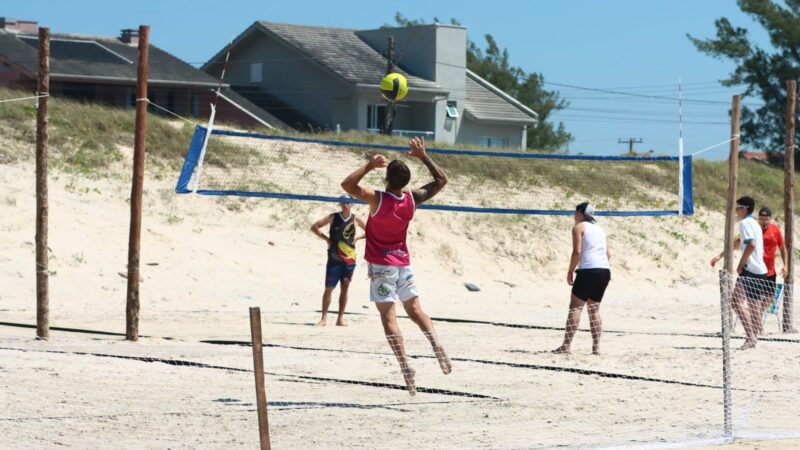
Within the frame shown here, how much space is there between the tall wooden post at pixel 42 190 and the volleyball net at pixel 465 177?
27.6ft

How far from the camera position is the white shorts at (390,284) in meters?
8.16

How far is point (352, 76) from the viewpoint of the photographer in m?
39.8

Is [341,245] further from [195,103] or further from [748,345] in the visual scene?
[195,103]

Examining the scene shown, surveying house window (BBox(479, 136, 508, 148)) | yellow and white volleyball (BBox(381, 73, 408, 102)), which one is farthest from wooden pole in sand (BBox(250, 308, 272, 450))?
house window (BBox(479, 136, 508, 148))

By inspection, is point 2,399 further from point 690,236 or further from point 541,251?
point 690,236

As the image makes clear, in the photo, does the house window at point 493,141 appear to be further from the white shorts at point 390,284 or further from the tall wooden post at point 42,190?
the white shorts at point 390,284

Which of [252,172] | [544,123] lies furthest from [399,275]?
[544,123]

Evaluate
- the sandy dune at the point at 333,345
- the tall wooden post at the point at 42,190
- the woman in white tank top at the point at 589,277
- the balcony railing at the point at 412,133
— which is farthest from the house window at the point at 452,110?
the woman in white tank top at the point at 589,277

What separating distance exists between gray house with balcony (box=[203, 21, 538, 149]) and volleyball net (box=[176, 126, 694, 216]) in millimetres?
15313

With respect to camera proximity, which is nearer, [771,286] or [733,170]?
[771,286]

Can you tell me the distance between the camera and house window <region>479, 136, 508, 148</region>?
46.0 meters

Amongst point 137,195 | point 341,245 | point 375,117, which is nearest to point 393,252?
point 137,195

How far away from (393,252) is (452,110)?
117 ft

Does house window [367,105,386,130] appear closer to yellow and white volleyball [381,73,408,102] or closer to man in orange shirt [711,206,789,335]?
yellow and white volleyball [381,73,408,102]
